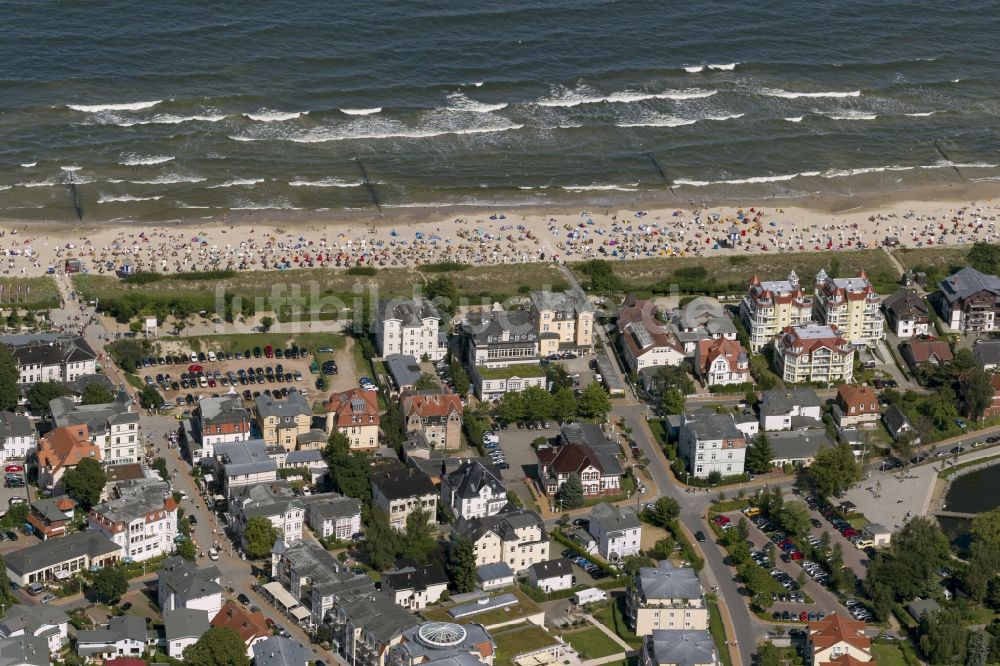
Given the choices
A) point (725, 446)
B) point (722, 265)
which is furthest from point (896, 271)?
point (725, 446)

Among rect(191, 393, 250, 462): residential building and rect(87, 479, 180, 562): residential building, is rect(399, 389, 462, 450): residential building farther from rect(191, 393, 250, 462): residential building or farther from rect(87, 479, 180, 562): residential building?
rect(87, 479, 180, 562): residential building

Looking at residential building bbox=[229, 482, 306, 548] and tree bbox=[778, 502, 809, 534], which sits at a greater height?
residential building bbox=[229, 482, 306, 548]

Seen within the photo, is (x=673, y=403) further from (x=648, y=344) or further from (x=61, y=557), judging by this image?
(x=61, y=557)

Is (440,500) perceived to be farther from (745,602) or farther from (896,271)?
(896,271)

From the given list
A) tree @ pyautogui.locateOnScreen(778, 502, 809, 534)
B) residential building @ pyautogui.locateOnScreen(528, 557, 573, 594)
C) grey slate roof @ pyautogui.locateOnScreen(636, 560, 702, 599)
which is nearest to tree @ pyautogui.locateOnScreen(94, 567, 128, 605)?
residential building @ pyautogui.locateOnScreen(528, 557, 573, 594)

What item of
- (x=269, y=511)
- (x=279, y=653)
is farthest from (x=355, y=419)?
(x=279, y=653)

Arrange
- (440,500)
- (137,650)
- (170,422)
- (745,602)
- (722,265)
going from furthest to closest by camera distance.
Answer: (722,265) < (170,422) < (440,500) < (745,602) < (137,650)
